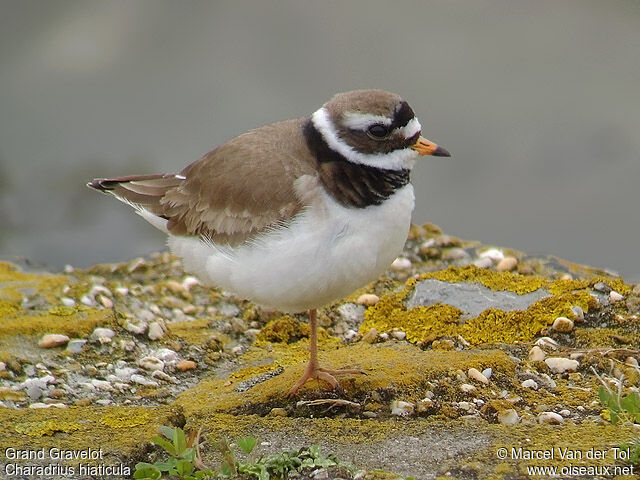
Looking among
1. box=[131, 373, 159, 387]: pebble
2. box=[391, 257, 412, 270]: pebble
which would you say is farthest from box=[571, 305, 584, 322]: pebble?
box=[131, 373, 159, 387]: pebble

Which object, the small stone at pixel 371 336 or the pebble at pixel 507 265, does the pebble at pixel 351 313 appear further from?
the pebble at pixel 507 265

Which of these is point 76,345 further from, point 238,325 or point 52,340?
point 238,325

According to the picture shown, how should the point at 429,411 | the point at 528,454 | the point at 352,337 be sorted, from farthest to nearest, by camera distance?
the point at 352,337
the point at 429,411
the point at 528,454

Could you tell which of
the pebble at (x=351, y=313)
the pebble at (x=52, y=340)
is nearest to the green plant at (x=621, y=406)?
the pebble at (x=351, y=313)

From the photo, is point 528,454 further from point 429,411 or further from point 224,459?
point 224,459

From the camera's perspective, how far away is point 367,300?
20.9ft

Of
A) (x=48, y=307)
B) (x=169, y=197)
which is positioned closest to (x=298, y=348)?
(x=169, y=197)

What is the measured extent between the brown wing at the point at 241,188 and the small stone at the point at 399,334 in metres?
1.29

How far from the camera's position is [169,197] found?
6.00 metres

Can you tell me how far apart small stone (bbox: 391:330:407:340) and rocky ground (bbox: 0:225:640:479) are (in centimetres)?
2

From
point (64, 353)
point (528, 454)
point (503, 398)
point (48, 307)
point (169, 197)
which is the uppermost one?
point (169, 197)

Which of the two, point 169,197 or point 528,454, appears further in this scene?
point 169,197

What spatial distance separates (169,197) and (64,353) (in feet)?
3.92

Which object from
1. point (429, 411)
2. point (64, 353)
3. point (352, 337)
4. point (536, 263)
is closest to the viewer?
point (429, 411)
